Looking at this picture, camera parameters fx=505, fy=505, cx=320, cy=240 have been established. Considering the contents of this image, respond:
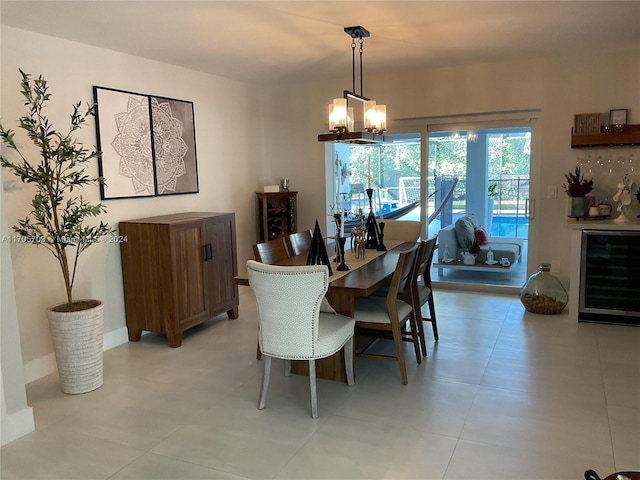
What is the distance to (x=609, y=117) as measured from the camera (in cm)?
488

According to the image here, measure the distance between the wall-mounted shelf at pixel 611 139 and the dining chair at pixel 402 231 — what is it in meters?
1.75

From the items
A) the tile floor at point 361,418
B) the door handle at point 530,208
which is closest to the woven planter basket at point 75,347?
the tile floor at point 361,418

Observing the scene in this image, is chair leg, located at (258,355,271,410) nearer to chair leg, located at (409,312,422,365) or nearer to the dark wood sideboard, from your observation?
chair leg, located at (409,312,422,365)

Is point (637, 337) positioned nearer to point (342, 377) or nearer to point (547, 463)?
point (547, 463)

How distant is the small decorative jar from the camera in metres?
4.87

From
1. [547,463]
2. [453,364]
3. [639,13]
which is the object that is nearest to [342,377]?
[453,364]

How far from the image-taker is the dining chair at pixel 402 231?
16.4 ft

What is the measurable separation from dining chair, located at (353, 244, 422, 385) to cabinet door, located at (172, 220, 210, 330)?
4.95 ft

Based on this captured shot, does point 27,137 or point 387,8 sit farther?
point 27,137

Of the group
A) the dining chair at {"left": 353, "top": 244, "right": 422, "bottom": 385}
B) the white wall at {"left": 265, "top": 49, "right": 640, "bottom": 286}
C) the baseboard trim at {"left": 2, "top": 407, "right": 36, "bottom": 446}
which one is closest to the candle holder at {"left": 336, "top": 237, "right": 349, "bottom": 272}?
the dining chair at {"left": 353, "top": 244, "right": 422, "bottom": 385}

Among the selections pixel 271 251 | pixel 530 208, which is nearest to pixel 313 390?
pixel 271 251

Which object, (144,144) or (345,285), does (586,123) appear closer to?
(345,285)

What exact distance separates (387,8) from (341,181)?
3.21m

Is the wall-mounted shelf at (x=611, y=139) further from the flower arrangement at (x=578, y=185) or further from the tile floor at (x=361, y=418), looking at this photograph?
the tile floor at (x=361, y=418)
